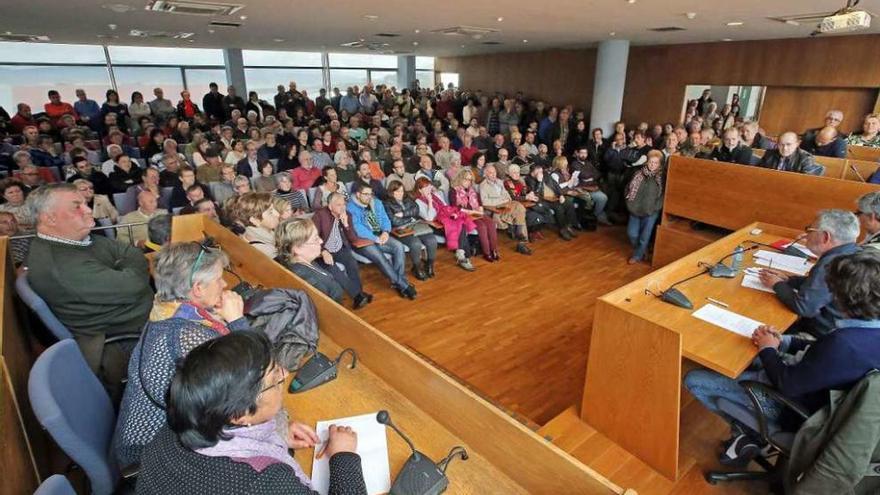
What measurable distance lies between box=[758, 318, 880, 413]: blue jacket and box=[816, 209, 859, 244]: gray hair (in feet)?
3.41

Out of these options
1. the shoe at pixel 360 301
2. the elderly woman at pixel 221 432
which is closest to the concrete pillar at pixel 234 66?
the shoe at pixel 360 301

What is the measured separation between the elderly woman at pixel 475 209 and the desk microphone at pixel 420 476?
156 inches

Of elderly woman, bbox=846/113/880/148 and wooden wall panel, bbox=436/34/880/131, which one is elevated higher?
wooden wall panel, bbox=436/34/880/131

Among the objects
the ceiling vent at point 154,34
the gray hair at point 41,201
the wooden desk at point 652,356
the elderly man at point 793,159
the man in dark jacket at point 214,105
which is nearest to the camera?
the wooden desk at point 652,356

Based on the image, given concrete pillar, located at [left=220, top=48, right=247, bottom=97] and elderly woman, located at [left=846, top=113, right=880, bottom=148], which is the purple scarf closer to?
elderly woman, located at [left=846, top=113, right=880, bottom=148]

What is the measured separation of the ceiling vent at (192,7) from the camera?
478 cm

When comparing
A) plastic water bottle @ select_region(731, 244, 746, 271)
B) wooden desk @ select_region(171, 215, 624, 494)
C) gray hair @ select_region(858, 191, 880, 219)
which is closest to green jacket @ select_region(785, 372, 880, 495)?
wooden desk @ select_region(171, 215, 624, 494)

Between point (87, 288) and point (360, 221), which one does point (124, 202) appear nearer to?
point (360, 221)

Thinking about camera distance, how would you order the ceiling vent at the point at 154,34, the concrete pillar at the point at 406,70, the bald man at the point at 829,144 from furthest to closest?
the concrete pillar at the point at 406,70, the ceiling vent at the point at 154,34, the bald man at the point at 829,144

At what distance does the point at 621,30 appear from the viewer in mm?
7152

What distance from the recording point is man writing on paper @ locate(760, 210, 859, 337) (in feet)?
7.78

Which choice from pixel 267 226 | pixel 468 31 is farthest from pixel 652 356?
pixel 468 31

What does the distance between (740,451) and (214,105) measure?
35.9 feet

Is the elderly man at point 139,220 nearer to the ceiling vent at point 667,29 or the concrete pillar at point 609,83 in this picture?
the ceiling vent at point 667,29
